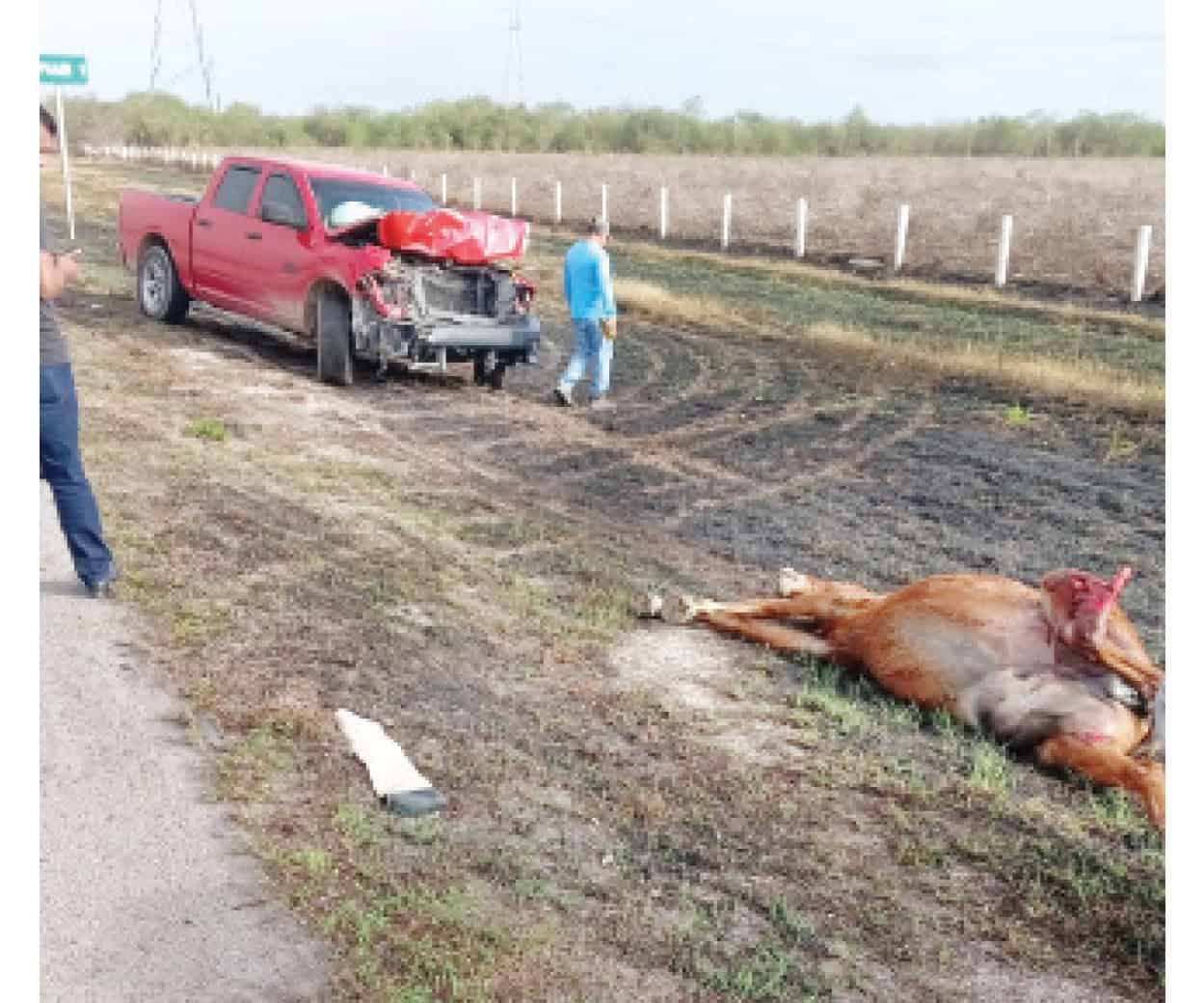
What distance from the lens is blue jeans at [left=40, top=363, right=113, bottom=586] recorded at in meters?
5.05

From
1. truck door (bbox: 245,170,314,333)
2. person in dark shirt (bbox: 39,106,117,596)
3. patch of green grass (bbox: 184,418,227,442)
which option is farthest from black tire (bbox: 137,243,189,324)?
person in dark shirt (bbox: 39,106,117,596)

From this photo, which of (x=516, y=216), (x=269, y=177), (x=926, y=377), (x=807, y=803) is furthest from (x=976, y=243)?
(x=807, y=803)

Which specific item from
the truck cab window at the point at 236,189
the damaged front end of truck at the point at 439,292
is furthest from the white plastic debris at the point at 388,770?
the truck cab window at the point at 236,189

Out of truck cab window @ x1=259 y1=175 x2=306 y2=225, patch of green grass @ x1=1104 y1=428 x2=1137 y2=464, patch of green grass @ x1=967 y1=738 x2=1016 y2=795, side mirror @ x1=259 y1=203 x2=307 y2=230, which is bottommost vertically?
patch of green grass @ x1=967 y1=738 x2=1016 y2=795

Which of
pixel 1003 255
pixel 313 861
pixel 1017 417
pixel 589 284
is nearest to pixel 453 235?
pixel 589 284

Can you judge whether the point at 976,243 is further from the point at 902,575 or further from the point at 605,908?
the point at 605,908

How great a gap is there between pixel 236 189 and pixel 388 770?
31.0 ft

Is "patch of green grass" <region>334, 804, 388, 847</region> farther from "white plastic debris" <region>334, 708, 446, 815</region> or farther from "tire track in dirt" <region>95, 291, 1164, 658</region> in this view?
"tire track in dirt" <region>95, 291, 1164, 658</region>

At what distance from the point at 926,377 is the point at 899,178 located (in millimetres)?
29266

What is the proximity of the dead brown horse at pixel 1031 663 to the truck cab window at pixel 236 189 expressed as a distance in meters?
8.61

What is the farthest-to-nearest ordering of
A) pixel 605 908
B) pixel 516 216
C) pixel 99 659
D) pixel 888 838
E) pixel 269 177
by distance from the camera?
pixel 516 216, pixel 269 177, pixel 99 659, pixel 888 838, pixel 605 908

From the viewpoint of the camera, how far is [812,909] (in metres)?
3.55

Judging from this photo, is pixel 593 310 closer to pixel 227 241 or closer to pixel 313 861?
pixel 227 241

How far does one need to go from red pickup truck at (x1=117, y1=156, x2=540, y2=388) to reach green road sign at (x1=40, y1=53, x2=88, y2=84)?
3037 mm
